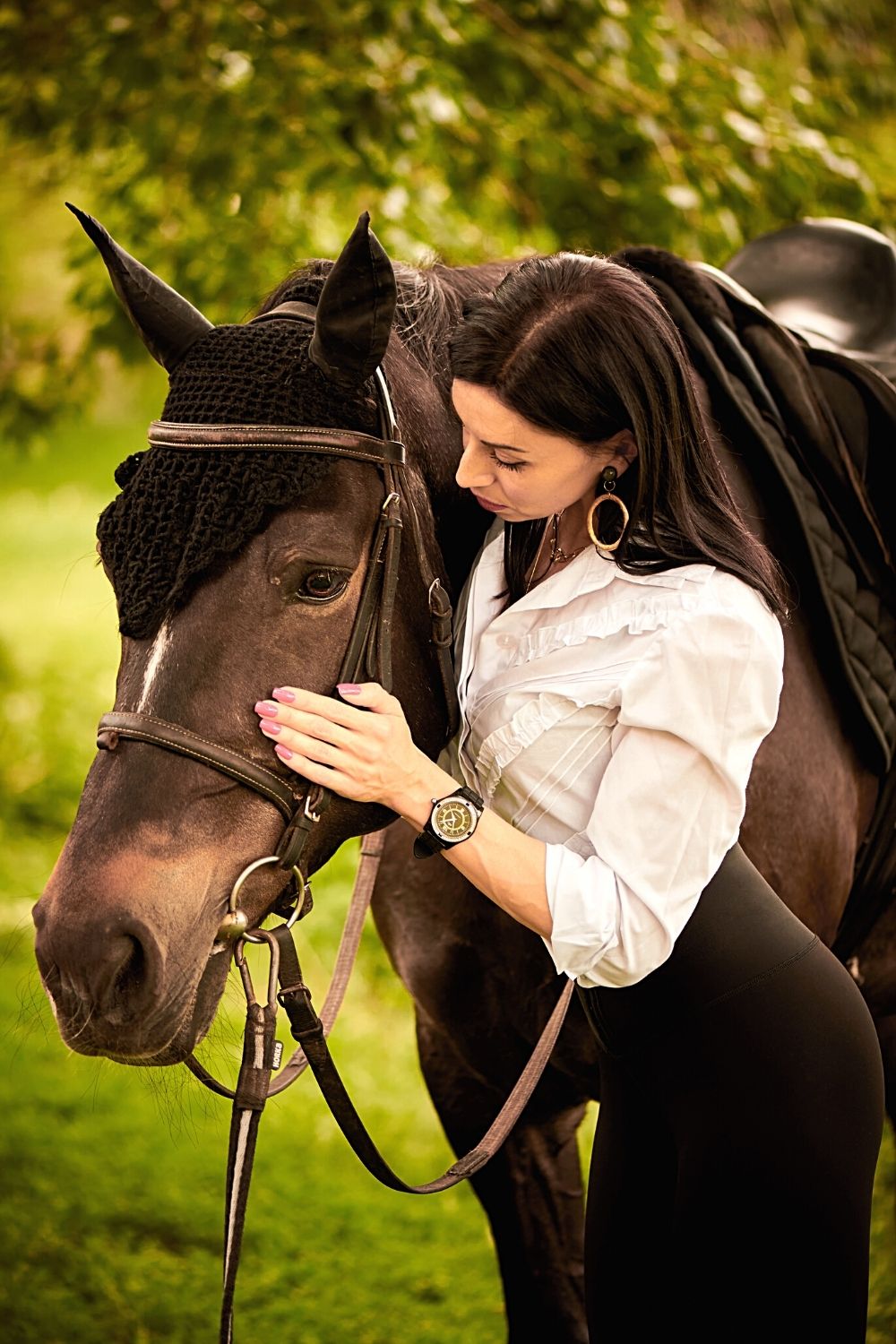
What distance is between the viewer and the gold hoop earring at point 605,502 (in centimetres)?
161

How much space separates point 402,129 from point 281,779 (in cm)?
292

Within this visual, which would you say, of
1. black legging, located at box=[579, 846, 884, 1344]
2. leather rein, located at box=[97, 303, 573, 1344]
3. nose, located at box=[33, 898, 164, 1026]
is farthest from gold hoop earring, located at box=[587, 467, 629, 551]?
nose, located at box=[33, 898, 164, 1026]

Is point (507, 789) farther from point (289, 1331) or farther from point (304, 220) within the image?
point (304, 220)

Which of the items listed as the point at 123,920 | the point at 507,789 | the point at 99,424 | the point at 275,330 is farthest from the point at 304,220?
the point at 99,424

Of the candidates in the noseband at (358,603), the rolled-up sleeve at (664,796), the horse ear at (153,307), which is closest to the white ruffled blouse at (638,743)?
the rolled-up sleeve at (664,796)

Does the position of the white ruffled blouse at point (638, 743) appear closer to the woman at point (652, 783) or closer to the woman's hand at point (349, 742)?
the woman at point (652, 783)

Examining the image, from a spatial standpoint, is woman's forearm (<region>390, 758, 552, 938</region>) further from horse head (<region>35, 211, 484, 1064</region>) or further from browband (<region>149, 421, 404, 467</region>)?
browband (<region>149, 421, 404, 467</region>)

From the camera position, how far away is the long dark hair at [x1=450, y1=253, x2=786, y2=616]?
153cm

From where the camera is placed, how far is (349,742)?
1518mm

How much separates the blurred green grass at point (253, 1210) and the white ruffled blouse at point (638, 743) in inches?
47.9

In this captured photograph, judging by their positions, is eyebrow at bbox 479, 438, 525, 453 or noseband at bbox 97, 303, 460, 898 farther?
eyebrow at bbox 479, 438, 525, 453

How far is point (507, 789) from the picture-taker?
1697 mm

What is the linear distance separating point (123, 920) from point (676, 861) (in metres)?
0.64

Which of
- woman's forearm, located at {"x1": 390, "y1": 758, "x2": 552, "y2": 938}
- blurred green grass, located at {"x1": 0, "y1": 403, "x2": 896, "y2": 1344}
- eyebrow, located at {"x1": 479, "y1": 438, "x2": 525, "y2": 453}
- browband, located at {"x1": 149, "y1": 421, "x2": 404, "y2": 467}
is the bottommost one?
blurred green grass, located at {"x1": 0, "y1": 403, "x2": 896, "y2": 1344}
